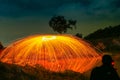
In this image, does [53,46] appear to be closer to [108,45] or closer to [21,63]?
[21,63]

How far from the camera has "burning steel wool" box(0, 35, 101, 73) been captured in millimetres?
32156

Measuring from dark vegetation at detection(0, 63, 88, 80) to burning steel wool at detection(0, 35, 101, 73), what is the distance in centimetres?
173

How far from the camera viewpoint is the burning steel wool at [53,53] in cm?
3216

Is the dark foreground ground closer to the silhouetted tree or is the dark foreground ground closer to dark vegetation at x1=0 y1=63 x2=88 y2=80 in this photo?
dark vegetation at x1=0 y1=63 x2=88 y2=80

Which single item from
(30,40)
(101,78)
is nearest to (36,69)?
(30,40)

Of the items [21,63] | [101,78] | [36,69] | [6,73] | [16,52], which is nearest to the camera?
[101,78]

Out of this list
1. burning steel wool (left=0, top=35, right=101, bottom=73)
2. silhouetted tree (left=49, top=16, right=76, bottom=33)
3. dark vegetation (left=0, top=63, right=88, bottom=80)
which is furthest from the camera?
silhouetted tree (left=49, top=16, right=76, bottom=33)

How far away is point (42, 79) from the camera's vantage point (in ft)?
90.6

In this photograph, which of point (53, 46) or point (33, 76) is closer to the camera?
point (33, 76)

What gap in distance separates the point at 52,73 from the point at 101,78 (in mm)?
13499

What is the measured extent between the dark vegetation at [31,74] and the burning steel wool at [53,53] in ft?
5.69

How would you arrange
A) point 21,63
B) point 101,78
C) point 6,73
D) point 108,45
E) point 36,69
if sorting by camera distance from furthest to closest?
point 108,45
point 21,63
point 36,69
point 6,73
point 101,78

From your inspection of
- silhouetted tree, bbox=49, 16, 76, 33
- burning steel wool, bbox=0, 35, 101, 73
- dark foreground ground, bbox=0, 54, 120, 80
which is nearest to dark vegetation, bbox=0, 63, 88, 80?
dark foreground ground, bbox=0, 54, 120, 80

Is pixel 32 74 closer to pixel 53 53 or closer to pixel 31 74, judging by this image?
pixel 31 74
